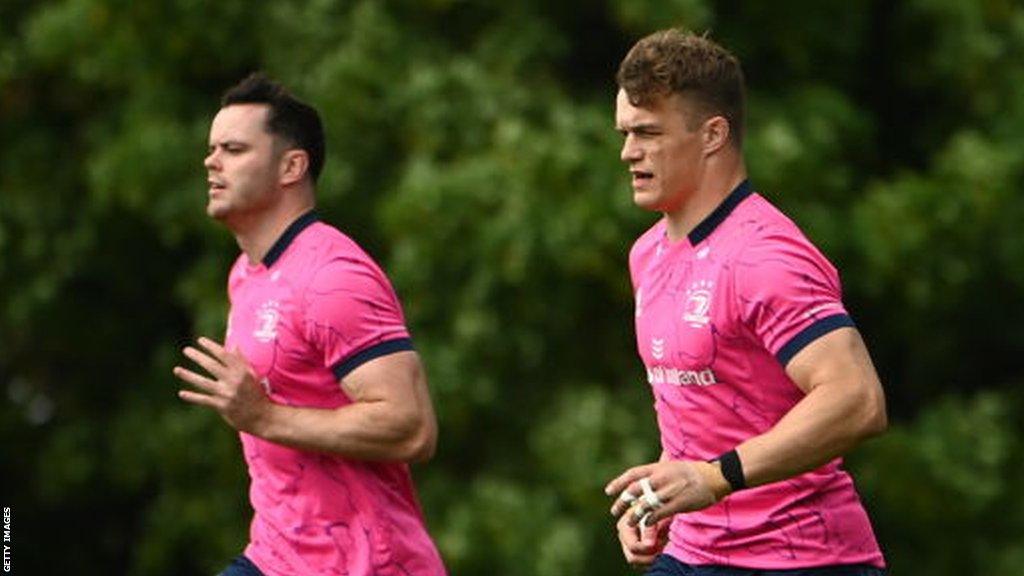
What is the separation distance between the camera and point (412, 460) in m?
6.69

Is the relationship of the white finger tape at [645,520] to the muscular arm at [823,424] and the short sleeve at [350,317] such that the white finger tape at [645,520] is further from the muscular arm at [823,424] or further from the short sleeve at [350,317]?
the short sleeve at [350,317]

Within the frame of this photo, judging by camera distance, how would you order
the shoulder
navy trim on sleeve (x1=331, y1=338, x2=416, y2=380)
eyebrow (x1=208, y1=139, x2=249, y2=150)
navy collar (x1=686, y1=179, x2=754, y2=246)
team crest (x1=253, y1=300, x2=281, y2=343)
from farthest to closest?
eyebrow (x1=208, y1=139, x2=249, y2=150) < team crest (x1=253, y1=300, x2=281, y2=343) < navy trim on sleeve (x1=331, y1=338, x2=416, y2=380) < navy collar (x1=686, y1=179, x2=754, y2=246) < the shoulder

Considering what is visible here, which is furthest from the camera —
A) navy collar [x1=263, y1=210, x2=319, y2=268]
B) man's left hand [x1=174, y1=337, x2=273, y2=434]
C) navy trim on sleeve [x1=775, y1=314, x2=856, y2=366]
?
navy collar [x1=263, y1=210, x2=319, y2=268]

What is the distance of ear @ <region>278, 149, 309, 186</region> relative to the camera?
7224 millimetres

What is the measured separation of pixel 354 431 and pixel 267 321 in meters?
0.44

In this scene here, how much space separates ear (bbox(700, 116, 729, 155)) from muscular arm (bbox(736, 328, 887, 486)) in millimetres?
704

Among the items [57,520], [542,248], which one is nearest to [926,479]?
[542,248]

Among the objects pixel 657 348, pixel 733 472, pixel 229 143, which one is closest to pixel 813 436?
pixel 733 472

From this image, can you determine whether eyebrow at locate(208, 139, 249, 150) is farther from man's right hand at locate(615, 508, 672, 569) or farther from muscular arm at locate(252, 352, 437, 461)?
man's right hand at locate(615, 508, 672, 569)

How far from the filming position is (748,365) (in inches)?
231

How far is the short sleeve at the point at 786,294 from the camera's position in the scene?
5688 millimetres

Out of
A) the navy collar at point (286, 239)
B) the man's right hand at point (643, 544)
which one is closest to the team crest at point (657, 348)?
the man's right hand at point (643, 544)

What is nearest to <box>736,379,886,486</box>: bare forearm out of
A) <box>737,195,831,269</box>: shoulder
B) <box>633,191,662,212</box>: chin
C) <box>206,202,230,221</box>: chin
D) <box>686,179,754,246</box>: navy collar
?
<box>737,195,831,269</box>: shoulder

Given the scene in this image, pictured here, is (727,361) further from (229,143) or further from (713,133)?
(229,143)
